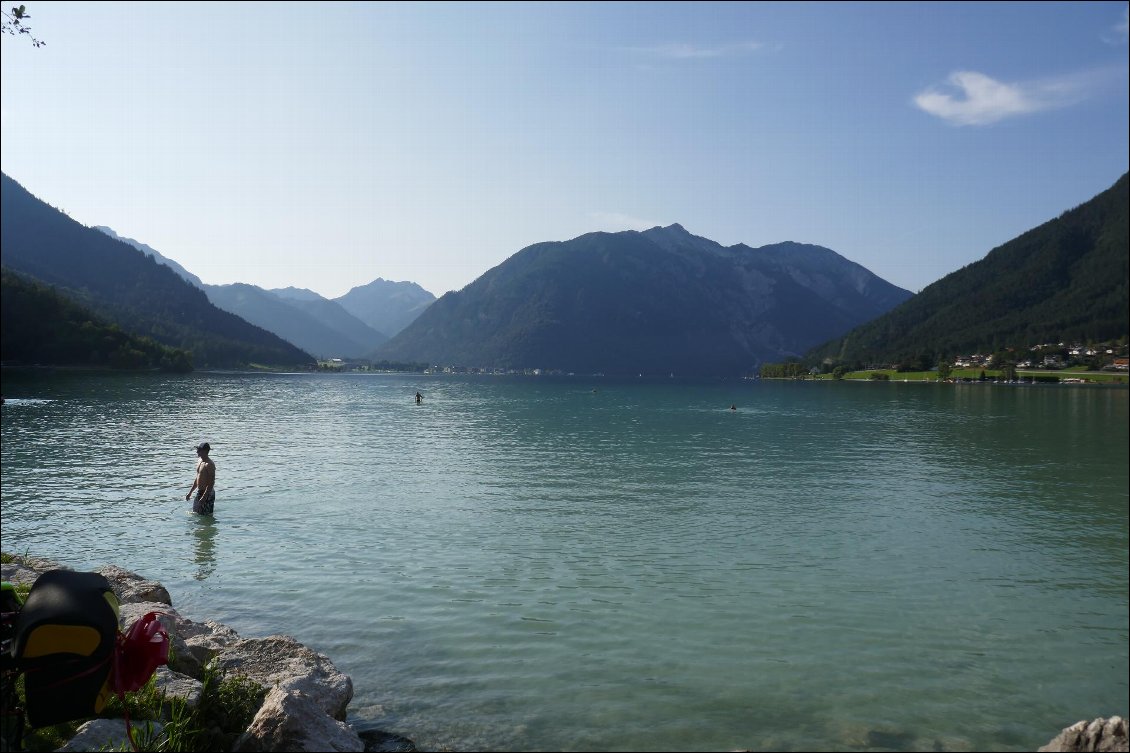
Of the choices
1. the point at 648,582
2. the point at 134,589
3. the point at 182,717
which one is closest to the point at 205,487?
the point at 134,589

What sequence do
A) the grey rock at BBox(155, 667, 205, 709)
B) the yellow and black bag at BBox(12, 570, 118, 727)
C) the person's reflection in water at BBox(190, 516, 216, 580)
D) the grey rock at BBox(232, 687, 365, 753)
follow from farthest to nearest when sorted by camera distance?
1. the person's reflection in water at BBox(190, 516, 216, 580)
2. the grey rock at BBox(155, 667, 205, 709)
3. the grey rock at BBox(232, 687, 365, 753)
4. the yellow and black bag at BBox(12, 570, 118, 727)

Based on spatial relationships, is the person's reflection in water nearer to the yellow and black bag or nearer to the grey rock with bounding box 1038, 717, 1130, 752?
the yellow and black bag

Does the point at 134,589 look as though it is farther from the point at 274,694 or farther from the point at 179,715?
the point at 274,694

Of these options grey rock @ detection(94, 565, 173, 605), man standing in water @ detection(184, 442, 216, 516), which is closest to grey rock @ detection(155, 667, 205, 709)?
grey rock @ detection(94, 565, 173, 605)

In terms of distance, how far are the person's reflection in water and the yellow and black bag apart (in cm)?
1448

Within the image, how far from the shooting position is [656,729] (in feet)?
34.7

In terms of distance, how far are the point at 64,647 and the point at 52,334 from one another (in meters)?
214

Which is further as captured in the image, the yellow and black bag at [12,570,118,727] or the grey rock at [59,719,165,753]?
the grey rock at [59,719,165,753]

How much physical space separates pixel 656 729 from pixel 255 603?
10.4m

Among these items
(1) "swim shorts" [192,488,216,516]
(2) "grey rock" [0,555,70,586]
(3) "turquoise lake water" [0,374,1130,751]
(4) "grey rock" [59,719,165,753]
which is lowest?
(3) "turquoise lake water" [0,374,1130,751]

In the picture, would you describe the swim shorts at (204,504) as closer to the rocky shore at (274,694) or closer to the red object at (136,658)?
the rocky shore at (274,694)

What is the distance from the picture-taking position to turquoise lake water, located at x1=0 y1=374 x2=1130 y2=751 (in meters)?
11.3

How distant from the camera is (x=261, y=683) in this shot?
10.1 m

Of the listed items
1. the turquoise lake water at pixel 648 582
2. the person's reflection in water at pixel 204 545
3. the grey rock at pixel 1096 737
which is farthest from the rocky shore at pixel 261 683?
the grey rock at pixel 1096 737
